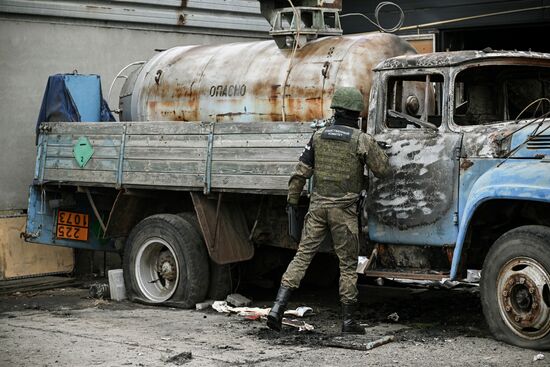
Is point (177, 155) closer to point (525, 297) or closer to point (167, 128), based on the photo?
point (167, 128)

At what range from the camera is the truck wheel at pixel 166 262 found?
1063 centimetres

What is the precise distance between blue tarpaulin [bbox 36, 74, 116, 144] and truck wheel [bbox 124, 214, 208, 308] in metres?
1.75

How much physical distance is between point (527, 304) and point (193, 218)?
3.97 meters

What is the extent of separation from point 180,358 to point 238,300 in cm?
266

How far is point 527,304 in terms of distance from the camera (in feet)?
26.6

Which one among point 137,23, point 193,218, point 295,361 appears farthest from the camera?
point 137,23

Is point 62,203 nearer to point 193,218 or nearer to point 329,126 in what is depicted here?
point 193,218

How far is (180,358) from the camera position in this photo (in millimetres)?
7984

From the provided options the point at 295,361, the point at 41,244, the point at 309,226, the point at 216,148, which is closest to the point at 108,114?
the point at 41,244

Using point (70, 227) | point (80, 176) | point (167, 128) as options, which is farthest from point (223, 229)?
point (70, 227)

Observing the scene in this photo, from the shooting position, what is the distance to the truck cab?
26.7 ft

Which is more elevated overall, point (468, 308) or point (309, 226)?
point (309, 226)

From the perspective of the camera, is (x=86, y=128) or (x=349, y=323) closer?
(x=349, y=323)

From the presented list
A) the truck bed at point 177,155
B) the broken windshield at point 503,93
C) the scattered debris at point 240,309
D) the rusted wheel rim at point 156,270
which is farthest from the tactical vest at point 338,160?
the rusted wheel rim at point 156,270
